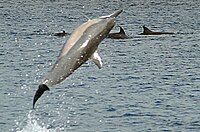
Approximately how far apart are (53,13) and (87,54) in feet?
237

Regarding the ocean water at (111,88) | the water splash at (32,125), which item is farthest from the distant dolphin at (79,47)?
the water splash at (32,125)

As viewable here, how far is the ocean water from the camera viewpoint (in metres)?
23.5

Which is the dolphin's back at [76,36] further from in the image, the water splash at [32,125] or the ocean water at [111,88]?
the water splash at [32,125]

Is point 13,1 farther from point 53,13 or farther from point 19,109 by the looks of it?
point 19,109

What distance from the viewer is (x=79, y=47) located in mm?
13102

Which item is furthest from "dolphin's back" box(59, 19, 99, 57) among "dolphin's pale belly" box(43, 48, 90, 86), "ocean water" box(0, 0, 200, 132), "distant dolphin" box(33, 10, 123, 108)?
"ocean water" box(0, 0, 200, 132)

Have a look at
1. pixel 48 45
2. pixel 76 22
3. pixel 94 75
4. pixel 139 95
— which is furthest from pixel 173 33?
pixel 139 95

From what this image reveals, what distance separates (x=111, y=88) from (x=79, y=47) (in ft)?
55.6

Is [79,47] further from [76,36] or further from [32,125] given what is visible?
[32,125]

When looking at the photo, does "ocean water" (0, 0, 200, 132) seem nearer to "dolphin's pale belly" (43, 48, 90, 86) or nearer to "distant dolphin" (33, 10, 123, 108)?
"distant dolphin" (33, 10, 123, 108)

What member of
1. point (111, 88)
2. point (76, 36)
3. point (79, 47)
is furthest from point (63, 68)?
point (111, 88)

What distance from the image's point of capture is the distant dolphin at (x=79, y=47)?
12909 mm

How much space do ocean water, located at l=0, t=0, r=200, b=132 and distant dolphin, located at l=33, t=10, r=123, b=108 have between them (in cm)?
106

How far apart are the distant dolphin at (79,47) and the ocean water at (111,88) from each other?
106cm
